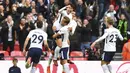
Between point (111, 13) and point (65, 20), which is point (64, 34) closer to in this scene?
point (65, 20)

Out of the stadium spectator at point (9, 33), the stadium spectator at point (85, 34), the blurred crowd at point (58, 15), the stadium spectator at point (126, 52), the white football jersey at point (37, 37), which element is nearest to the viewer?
the white football jersey at point (37, 37)

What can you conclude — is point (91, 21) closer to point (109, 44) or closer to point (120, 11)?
point (120, 11)

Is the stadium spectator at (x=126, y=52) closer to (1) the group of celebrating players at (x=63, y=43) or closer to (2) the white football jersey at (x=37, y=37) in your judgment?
(1) the group of celebrating players at (x=63, y=43)

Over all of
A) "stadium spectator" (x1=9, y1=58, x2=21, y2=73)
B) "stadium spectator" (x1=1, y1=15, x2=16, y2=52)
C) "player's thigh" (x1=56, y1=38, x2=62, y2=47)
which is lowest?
"stadium spectator" (x1=9, y1=58, x2=21, y2=73)

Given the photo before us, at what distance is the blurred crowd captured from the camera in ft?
73.8

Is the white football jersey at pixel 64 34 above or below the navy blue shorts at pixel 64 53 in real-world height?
above

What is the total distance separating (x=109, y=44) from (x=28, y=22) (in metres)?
4.68

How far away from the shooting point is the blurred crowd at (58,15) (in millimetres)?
22484

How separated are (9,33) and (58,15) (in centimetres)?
230

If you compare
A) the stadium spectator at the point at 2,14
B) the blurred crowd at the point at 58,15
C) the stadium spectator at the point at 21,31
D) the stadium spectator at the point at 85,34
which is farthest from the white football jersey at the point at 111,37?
the stadium spectator at the point at 2,14

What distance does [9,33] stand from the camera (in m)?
22.5

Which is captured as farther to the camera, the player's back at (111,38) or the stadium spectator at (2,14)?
the stadium spectator at (2,14)

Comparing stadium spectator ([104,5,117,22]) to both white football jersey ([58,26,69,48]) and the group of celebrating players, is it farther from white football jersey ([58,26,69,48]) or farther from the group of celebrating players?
white football jersey ([58,26,69,48])

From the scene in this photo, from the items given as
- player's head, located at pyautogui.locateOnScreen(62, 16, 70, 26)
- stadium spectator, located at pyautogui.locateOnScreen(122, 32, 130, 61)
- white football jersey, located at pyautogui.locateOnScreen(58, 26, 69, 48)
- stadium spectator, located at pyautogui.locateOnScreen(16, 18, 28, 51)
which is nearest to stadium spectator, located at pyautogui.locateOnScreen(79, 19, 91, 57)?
stadium spectator, located at pyautogui.locateOnScreen(122, 32, 130, 61)
